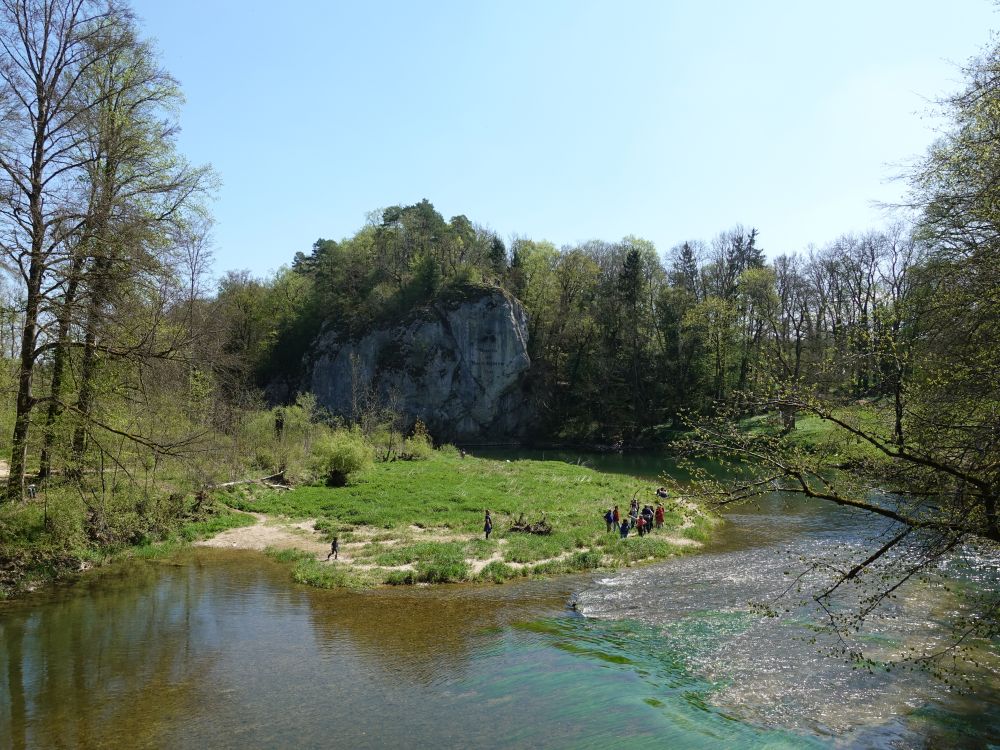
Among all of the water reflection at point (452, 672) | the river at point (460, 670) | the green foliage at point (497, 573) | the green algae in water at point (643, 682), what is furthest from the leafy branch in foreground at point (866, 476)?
the green foliage at point (497, 573)

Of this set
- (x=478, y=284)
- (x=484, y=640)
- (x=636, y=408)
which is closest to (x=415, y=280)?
(x=478, y=284)

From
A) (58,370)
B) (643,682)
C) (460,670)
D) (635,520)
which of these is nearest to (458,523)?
(635,520)

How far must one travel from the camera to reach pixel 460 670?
13352 mm

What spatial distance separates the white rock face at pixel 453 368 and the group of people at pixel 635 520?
1650 inches

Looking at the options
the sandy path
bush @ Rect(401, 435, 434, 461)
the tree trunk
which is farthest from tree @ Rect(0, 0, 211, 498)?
bush @ Rect(401, 435, 434, 461)

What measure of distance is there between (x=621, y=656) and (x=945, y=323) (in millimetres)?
9602

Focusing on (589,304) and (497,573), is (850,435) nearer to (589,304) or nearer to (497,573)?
(497,573)

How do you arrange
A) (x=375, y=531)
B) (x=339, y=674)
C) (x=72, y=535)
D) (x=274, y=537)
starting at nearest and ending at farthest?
1. (x=339, y=674)
2. (x=72, y=535)
3. (x=274, y=537)
4. (x=375, y=531)

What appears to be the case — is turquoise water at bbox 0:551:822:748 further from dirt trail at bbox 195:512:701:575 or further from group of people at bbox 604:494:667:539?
group of people at bbox 604:494:667:539

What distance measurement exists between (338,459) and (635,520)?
59.0 feet

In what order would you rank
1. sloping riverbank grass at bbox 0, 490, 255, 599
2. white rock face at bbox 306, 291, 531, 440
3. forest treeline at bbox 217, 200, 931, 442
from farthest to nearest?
white rock face at bbox 306, 291, 531, 440 → forest treeline at bbox 217, 200, 931, 442 → sloping riverbank grass at bbox 0, 490, 255, 599

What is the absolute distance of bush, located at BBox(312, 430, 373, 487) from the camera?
35.4 meters

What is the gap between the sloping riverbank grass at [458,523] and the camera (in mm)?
20828

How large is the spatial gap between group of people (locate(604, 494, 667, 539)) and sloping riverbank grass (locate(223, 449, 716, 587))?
0.42 meters
